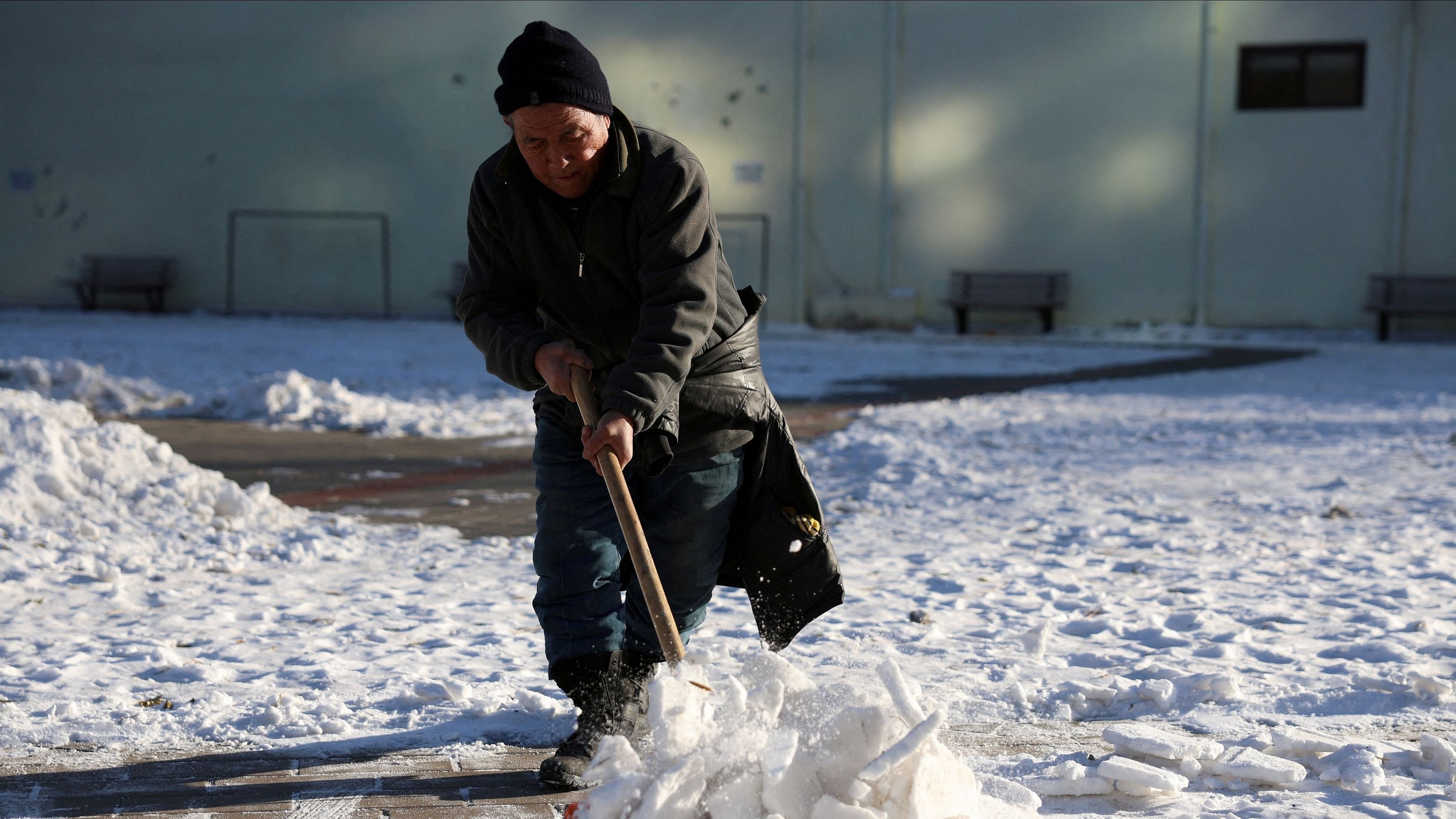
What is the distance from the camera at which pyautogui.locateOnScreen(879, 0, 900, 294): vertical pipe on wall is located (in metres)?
17.9

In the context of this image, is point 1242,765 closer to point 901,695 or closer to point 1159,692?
point 1159,692

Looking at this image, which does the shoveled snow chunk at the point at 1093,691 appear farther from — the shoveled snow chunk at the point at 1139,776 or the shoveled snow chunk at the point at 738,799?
the shoveled snow chunk at the point at 738,799

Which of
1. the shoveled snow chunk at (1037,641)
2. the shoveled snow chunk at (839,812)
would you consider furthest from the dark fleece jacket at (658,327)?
the shoveled snow chunk at (1037,641)

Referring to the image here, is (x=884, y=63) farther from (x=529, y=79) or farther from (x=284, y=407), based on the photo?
(x=529, y=79)

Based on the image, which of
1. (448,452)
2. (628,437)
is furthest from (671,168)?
(448,452)

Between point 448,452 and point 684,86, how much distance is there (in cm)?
1158

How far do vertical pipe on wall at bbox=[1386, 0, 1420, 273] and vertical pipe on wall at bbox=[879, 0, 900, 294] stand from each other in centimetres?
629

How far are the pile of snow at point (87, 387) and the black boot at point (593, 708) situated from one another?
752 centimetres

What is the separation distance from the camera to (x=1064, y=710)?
3312mm

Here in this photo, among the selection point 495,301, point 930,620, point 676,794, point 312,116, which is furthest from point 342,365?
point 676,794

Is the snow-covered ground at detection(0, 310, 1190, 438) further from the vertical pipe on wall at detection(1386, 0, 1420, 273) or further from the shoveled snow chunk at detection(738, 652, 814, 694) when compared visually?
the shoveled snow chunk at detection(738, 652, 814, 694)

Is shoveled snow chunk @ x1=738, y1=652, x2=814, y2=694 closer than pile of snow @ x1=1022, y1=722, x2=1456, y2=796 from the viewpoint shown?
Yes

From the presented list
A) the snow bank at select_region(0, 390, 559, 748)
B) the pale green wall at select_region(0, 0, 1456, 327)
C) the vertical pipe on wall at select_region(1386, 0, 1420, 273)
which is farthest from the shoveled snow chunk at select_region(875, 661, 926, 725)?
the vertical pipe on wall at select_region(1386, 0, 1420, 273)

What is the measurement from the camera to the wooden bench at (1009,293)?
692 inches
